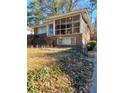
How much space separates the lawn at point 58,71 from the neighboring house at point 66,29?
0.25 ft

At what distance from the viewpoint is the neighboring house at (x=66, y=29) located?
215 centimetres

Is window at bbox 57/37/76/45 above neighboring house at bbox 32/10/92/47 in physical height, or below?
below

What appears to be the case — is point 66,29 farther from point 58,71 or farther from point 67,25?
point 58,71

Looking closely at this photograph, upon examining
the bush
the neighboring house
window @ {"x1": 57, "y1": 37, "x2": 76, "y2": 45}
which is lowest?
the bush

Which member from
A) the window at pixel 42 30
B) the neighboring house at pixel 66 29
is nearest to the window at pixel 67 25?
the neighboring house at pixel 66 29

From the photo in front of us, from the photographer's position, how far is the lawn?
2127 millimetres

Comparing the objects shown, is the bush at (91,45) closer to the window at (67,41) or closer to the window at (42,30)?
the window at (67,41)

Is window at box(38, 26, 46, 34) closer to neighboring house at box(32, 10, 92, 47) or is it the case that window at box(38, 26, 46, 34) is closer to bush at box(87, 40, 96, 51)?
neighboring house at box(32, 10, 92, 47)

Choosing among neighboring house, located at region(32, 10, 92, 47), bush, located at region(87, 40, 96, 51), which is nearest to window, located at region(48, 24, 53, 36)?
neighboring house, located at region(32, 10, 92, 47)

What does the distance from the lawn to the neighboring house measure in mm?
78

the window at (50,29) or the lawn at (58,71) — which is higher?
the window at (50,29)
